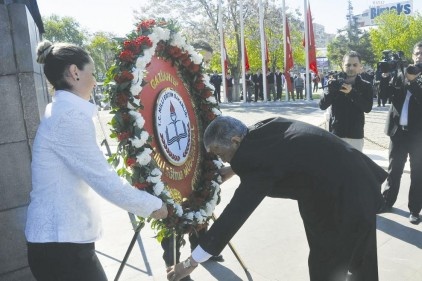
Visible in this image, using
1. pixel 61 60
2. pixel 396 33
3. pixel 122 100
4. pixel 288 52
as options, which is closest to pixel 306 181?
pixel 122 100

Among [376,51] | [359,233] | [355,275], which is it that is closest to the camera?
[359,233]

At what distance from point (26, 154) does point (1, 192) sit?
33cm

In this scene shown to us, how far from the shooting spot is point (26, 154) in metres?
3.07

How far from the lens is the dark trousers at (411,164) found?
4493mm

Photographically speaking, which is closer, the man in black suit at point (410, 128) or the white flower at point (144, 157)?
the white flower at point (144, 157)

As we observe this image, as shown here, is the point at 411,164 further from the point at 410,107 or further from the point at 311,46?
the point at 311,46

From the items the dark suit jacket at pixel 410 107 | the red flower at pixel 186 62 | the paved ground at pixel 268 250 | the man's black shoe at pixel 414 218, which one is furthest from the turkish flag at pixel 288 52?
the red flower at pixel 186 62

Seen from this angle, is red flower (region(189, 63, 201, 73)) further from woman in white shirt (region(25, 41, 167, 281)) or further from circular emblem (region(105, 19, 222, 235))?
woman in white shirt (region(25, 41, 167, 281))

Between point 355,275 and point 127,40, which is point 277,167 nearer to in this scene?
point 355,275

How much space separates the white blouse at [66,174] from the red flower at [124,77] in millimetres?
553

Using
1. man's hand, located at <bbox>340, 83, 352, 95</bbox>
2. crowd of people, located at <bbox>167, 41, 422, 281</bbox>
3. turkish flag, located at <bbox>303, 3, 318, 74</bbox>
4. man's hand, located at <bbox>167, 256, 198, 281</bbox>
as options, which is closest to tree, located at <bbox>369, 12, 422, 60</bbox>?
turkish flag, located at <bbox>303, 3, 318, 74</bbox>

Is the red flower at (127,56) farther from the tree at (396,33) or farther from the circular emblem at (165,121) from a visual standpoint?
the tree at (396,33)

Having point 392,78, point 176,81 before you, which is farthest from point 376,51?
point 176,81

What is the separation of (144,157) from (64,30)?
245 feet
